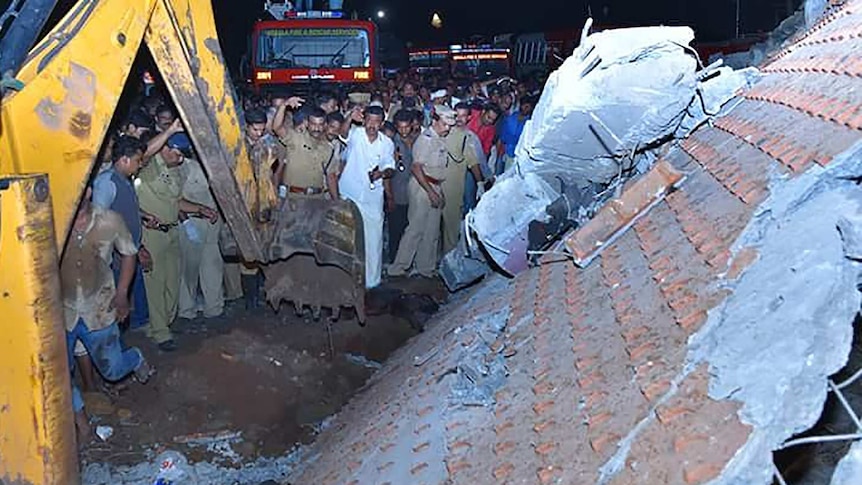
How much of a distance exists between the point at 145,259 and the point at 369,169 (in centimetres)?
230

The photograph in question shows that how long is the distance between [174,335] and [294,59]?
276 inches

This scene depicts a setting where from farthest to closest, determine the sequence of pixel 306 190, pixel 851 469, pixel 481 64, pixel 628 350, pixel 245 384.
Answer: pixel 481 64, pixel 306 190, pixel 245 384, pixel 628 350, pixel 851 469

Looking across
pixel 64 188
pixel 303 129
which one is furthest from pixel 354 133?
pixel 64 188

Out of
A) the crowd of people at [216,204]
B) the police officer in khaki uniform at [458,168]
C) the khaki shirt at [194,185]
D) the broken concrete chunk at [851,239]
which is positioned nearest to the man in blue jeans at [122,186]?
the crowd of people at [216,204]

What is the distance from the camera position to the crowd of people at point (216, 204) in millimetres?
4996

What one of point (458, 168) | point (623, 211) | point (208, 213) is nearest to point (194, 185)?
point (208, 213)

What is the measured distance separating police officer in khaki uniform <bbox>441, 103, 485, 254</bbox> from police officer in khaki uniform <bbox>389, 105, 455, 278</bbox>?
84 millimetres

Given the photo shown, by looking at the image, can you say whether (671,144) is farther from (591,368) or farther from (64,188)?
(64,188)

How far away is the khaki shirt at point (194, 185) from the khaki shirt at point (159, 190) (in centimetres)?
15

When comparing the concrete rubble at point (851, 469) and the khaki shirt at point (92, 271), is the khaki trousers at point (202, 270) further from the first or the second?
the concrete rubble at point (851, 469)

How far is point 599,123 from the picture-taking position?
4656mm

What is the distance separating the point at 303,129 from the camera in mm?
7469

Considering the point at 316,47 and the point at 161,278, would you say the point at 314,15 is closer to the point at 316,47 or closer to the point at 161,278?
the point at 316,47

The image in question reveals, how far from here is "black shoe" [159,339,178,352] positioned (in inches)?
250
